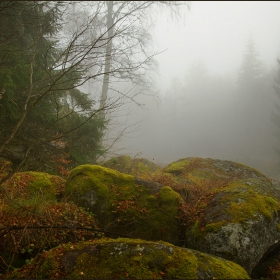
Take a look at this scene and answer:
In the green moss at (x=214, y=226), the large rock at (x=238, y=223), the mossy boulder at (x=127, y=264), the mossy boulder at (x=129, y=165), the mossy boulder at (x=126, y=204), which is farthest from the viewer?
the mossy boulder at (x=129, y=165)

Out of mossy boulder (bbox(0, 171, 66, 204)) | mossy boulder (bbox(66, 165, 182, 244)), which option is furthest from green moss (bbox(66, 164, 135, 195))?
mossy boulder (bbox(0, 171, 66, 204))

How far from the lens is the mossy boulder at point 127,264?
2508mm

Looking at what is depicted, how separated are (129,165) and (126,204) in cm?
542

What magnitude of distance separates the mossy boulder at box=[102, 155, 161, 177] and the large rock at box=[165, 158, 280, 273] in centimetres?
499

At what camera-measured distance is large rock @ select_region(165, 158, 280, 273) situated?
3.68 metres

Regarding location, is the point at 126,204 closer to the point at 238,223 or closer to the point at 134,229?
the point at 134,229

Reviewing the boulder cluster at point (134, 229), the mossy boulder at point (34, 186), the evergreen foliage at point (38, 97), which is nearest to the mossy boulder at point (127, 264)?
the boulder cluster at point (134, 229)

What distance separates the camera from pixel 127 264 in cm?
259

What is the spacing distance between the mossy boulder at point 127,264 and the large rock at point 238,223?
3.03 ft

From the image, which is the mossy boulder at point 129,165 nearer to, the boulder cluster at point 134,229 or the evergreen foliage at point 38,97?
the evergreen foliage at point 38,97

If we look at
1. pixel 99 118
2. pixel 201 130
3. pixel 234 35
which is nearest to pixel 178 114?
pixel 201 130

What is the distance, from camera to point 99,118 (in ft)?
28.3

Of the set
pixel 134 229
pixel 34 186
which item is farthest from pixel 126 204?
pixel 34 186

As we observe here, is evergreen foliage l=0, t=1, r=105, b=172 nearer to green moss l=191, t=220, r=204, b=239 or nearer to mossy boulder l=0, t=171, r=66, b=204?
mossy boulder l=0, t=171, r=66, b=204
